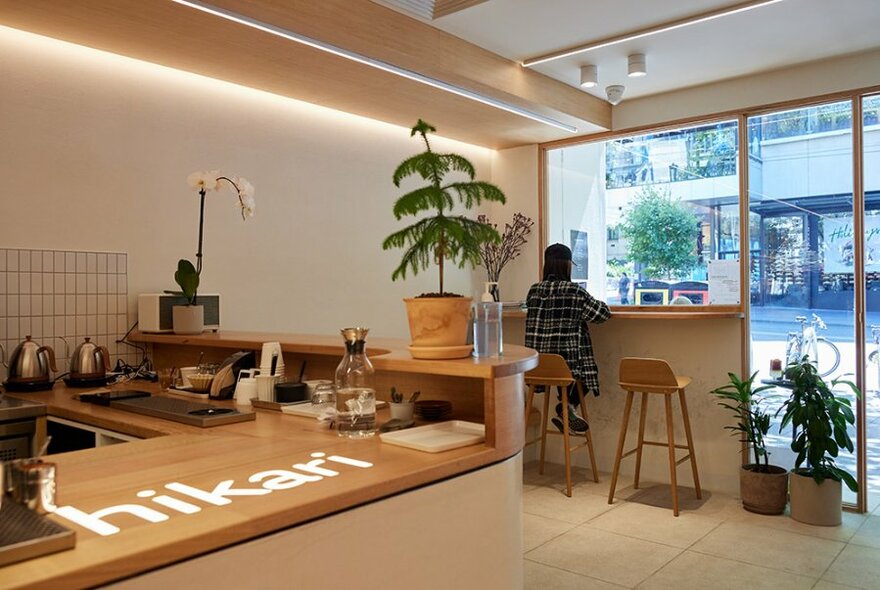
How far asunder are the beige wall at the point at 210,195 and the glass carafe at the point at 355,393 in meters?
1.99

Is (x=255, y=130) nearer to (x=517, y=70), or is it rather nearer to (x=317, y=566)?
(x=517, y=70)

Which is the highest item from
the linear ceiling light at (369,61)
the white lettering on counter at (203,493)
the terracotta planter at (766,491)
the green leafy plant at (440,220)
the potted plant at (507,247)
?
the linear ceiling light at (369,61)

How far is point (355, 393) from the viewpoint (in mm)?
1904

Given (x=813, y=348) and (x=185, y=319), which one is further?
(x=813, y=348)

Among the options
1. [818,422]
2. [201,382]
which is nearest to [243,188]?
[201,382]

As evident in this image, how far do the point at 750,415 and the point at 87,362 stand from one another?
3637 millimetres

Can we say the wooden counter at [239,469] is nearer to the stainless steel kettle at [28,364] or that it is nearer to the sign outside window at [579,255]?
the stainless steel kettle at [28,364]

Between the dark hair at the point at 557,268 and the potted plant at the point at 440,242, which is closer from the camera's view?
the potted plant at the point at 440,242

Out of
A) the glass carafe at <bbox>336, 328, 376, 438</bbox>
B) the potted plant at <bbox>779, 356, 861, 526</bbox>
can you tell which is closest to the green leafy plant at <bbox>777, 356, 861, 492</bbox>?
the potted plant at <bbox>779, 356, 861, 526</bbox>

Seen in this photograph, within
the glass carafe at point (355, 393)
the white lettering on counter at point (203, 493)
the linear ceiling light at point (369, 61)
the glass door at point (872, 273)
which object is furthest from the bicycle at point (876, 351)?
the white lettering on counter at point (203, 493)

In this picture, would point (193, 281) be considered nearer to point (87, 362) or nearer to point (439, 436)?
point (87, 362)

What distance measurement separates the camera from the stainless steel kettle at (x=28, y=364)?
112 inches

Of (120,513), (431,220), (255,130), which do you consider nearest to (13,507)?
(120,513)

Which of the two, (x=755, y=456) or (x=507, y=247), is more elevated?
(x=507, y=247)
